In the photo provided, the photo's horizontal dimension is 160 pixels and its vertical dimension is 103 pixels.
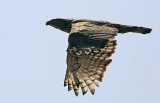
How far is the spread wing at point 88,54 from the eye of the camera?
22234 mm

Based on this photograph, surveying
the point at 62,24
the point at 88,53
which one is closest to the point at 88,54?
the point at 88,53

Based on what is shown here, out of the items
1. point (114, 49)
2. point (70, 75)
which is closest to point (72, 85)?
point (70, 75)

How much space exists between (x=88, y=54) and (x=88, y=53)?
0.78m

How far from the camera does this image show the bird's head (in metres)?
24.5

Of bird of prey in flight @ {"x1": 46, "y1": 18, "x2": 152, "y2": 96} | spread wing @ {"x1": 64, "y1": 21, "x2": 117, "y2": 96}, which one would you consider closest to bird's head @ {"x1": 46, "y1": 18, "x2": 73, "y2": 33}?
bird of prey in flight @ {"x1": 46, "y1": 18, "x2": 152, "y2": 96}

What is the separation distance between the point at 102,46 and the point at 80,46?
70 cm

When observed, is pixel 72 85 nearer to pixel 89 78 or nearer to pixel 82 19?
pixel 89 78

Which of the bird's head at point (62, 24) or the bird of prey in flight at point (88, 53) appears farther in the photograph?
the bird's head at point (62, 24)

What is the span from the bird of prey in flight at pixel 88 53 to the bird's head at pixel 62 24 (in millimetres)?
906

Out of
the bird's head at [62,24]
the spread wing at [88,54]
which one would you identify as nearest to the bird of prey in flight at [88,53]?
the spread wing at [88,54]

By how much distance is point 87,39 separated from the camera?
22.3 meters

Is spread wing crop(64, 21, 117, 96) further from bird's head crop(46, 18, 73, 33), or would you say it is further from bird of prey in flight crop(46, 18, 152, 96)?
bird's head crop(46, 18, 73, 33)

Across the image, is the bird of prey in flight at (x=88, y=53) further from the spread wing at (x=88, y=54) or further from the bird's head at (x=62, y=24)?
the bird's head at (x=62, y=24)

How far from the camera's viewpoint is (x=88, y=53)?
21938mm
